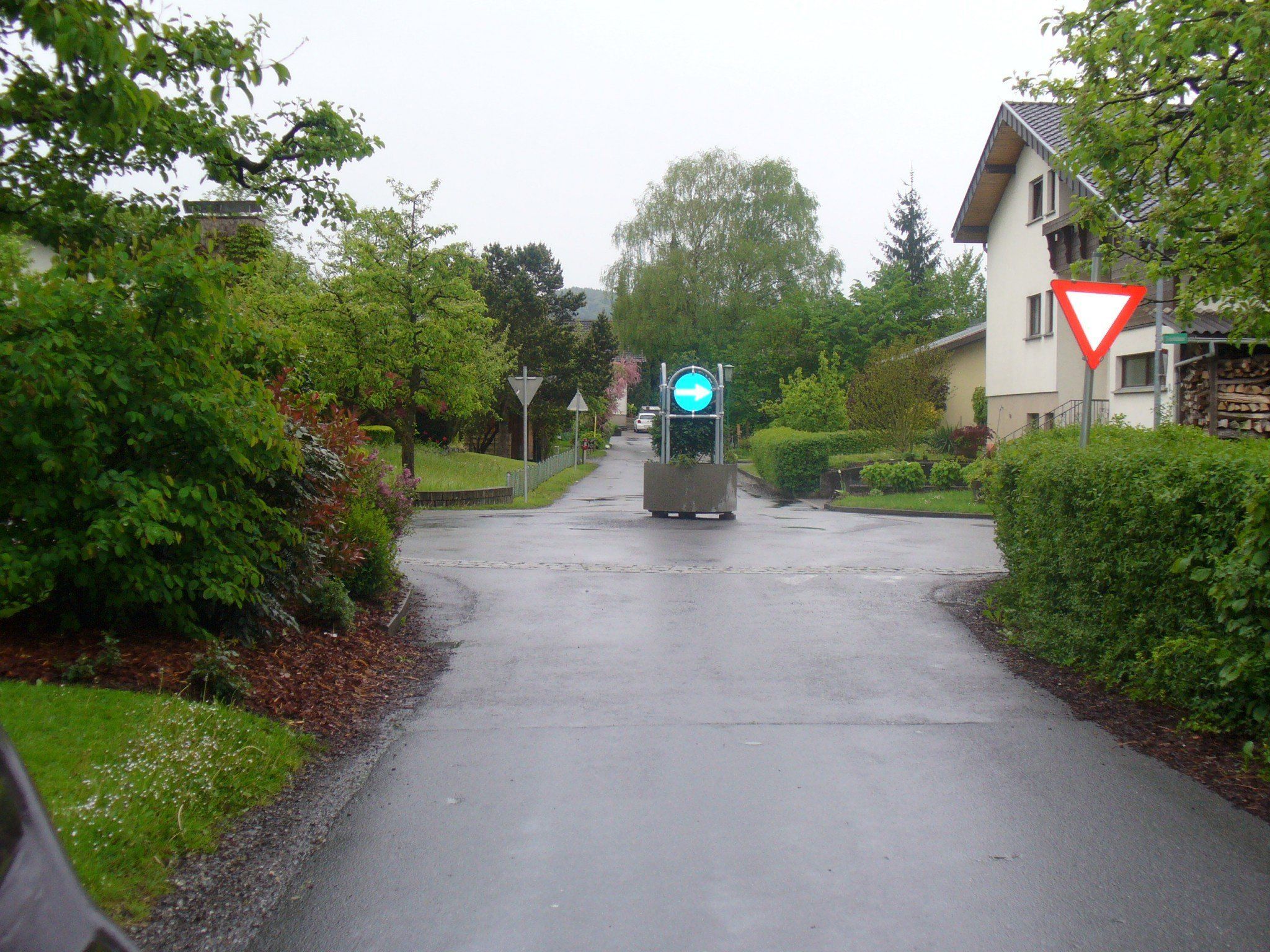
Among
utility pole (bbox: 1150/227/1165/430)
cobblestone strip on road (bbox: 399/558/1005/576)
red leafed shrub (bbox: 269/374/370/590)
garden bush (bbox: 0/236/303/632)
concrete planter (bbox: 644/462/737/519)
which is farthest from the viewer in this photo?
concrete planter (bbox: 644/462/737/519)

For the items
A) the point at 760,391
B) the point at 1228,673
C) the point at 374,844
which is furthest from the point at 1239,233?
the point at 760,391

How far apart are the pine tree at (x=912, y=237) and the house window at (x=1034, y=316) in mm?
48298

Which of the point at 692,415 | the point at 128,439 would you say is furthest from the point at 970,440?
the point at 128,439

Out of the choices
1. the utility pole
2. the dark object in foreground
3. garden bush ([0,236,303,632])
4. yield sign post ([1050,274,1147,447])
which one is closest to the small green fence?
the utility pole

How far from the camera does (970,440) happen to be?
35750 mm

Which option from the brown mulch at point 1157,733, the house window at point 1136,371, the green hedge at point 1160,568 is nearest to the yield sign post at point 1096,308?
the green hedge at point 1160,568

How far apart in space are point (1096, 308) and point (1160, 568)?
92.1 inches

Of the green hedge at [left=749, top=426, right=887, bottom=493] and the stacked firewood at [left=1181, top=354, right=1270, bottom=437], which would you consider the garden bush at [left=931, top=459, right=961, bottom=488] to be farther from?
the stacked firewood at [left=1181, top=354, right=1270, bottom=437]

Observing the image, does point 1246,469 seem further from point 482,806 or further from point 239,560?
point 239,560

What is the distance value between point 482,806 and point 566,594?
690 cm

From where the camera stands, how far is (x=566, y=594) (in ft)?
39.4

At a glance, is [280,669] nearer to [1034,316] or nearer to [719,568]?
[719,568]

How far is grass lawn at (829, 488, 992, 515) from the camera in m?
26.0

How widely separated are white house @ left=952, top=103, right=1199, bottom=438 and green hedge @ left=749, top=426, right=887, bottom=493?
4144mm
